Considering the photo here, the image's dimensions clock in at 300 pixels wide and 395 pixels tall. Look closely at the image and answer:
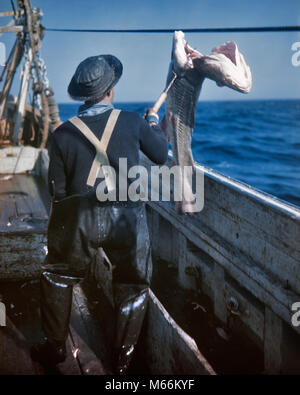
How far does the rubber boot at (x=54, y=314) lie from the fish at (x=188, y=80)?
5.02 ft

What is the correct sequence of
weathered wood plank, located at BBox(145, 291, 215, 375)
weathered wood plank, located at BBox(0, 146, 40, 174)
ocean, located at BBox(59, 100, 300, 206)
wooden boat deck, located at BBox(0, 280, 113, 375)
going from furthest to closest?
ocean, located at BBox(59, 100, 300, 206)
weathered wood plank, located at BBox(0, 146, 40, 174)
wooden boat deck, located at BBox(0, 280, 113, 375)
weathered wood plank, located at BBox(145, 291, 215, 375)

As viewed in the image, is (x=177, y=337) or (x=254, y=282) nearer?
(x=177, y=337)

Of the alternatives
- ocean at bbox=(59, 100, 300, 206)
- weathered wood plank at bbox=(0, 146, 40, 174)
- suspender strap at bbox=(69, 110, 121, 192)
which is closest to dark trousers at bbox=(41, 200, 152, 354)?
suspender strap at bbox=(69, 110, 121, 192)

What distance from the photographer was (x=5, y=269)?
3975mm

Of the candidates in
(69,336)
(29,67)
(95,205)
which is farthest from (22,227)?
(29,67)

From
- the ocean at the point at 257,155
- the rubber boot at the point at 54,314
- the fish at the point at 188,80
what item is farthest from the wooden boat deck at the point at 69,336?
the ocean at the point at 257,155

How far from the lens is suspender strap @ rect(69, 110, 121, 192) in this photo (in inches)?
101

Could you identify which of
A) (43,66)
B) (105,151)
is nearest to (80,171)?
(105,151)

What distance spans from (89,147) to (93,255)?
79cm

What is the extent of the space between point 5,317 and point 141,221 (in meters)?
1.82

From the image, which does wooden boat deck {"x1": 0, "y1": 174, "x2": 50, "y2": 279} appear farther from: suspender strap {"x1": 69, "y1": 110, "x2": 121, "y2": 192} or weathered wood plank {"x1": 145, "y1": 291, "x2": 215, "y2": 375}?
suspender strap {"x1": 69, "y1": 110, "x2": 121, "y2": 192}

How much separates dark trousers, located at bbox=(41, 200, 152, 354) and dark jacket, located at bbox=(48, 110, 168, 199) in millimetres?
174
